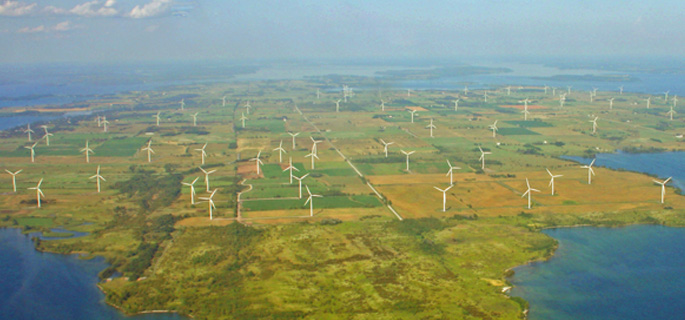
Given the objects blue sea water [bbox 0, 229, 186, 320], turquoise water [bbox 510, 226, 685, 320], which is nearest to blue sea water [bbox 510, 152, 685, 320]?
turquoise water [bbox 510, 226, 685, 320]

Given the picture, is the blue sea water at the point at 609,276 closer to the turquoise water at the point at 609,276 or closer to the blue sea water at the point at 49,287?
the turquoise water at the point at 609,276

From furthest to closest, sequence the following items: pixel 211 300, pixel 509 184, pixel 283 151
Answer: pixel 283 151 → pixel 509 184 → pixel 211 300

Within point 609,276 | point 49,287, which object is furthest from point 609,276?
point 49,287

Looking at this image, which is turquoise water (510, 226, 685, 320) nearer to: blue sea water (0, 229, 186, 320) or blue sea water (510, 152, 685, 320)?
blue sea water (510, 152, 685, 320)

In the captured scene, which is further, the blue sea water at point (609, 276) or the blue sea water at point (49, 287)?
the blue sea water at point (609, 276)

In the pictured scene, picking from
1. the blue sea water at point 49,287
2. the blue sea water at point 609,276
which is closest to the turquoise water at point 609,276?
the blue sea water at point 609,276

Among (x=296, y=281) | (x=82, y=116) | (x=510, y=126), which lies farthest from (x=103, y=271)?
(x=82, y=116)

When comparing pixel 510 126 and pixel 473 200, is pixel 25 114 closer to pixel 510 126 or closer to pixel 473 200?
pixel 510 126
